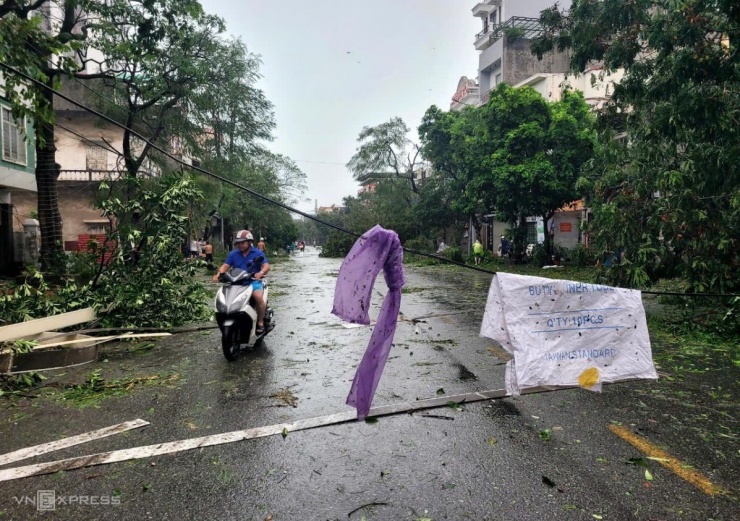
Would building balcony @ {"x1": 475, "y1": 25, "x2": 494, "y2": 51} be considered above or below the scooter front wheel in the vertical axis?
above

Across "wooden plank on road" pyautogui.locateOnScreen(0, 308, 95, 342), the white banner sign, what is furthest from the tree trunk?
the white banner sign

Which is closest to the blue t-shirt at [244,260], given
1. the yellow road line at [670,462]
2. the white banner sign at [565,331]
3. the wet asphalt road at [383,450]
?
the wet asphalt road at [383,450]

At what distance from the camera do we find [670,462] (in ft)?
11.0

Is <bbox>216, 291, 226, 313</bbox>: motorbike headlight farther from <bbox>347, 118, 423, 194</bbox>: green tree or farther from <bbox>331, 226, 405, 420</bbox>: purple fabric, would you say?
<bbox>347, 118, 423, 194</bbox>: green tree

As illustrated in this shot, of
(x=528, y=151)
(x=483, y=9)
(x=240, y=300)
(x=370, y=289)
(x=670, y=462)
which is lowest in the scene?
(x=670, y=462)

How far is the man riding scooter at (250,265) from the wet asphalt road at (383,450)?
0.86 meters

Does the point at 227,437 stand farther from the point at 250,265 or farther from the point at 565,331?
the point at 250,265

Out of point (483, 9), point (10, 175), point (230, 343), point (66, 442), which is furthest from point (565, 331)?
point (483, 9)

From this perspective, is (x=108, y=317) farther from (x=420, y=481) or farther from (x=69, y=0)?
(x=69, y=0)

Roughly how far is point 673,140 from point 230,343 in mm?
7661

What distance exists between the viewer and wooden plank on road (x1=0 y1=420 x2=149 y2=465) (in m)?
3.63

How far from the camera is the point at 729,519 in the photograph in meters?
2.72

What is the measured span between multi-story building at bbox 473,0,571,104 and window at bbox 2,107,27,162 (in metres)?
28.6

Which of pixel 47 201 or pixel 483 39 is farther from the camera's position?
pixel 483 39
